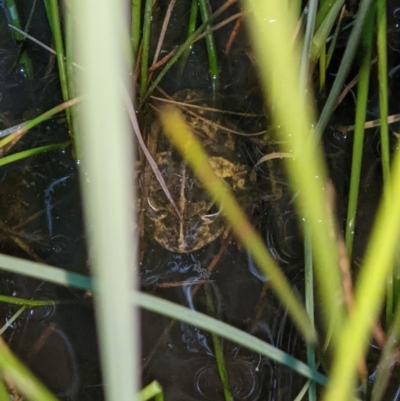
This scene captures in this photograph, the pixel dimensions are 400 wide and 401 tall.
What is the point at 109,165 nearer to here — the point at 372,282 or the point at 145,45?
the point at 372,282

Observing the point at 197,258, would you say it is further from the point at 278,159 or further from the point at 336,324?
the point at 336,324

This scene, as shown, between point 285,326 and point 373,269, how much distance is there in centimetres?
53

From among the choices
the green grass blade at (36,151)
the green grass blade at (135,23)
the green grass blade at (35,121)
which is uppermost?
the green grass blade at (135,23)

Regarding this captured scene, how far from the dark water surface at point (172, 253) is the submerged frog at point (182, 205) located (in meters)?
0.03

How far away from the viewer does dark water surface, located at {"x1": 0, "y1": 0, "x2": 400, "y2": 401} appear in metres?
0.74

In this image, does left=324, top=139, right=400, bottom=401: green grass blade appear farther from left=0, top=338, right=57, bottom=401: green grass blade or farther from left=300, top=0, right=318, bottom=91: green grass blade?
left=300, top=0, right=318, bottom=91: green grass blade

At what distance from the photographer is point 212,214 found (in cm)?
82

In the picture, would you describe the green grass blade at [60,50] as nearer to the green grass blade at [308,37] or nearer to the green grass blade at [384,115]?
the green grass blade at [308,37]

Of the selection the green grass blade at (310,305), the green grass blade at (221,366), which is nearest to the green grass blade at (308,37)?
the green grass blade at (310,305)

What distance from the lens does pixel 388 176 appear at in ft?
2.04

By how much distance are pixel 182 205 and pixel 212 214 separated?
6 centimetres

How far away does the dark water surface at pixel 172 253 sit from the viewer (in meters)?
0.74

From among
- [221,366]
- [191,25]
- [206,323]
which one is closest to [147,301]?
[206,323]

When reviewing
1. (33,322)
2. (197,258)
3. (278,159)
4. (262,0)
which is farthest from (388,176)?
(33,322)
